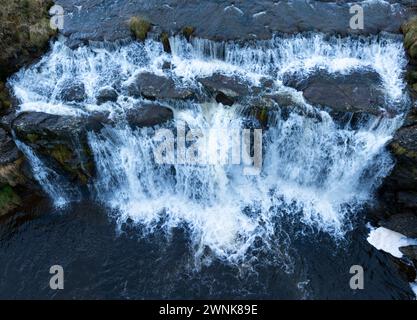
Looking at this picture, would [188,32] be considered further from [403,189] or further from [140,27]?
[403,189]

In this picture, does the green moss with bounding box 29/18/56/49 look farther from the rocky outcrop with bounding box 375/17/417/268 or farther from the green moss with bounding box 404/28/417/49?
the green moss with bounding box 404/28/417/49

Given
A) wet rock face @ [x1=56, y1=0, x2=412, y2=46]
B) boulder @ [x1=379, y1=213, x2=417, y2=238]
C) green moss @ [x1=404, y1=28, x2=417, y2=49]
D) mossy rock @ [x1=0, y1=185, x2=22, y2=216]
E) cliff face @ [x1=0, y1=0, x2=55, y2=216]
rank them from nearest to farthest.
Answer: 1. boulder @ [x1=379, y1=213, x2=417, y2=238]
2. cliff face @ [x1=0, y1=0, x2=55, y2=216]
3. mossy rock @ [x1=0, y1=185, x2=22, y2=216]
4. green moss @ [x1=404, y1=28, x2=417, y2=49]
5. wet rock face @ [x1=56, y1=0, x2=412, y2=46]

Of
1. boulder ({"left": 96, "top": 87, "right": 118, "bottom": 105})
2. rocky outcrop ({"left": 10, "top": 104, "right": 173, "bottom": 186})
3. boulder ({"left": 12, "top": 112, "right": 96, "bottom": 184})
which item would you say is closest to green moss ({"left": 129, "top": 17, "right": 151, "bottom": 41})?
boulder ({"left": 96, "top": 87, "right": 118, "bottom": 105})

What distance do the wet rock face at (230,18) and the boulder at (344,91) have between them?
2.28 m

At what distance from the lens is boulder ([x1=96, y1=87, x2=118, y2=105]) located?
601 inches

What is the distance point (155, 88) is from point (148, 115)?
1299mm

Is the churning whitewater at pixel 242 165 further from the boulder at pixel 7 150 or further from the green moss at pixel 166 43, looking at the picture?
the green moss at pixel 166 43

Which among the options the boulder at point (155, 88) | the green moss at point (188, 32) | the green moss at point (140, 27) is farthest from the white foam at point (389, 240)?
the green moss at point (140, 27)

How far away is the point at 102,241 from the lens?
1384 centimetres

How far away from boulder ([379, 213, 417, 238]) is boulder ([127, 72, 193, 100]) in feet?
26.3

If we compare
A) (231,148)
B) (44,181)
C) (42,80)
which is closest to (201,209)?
(231,148)

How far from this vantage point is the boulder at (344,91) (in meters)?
14.3

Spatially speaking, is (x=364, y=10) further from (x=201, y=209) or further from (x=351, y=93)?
(x=201, y=209)

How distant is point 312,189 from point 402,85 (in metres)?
4.99
